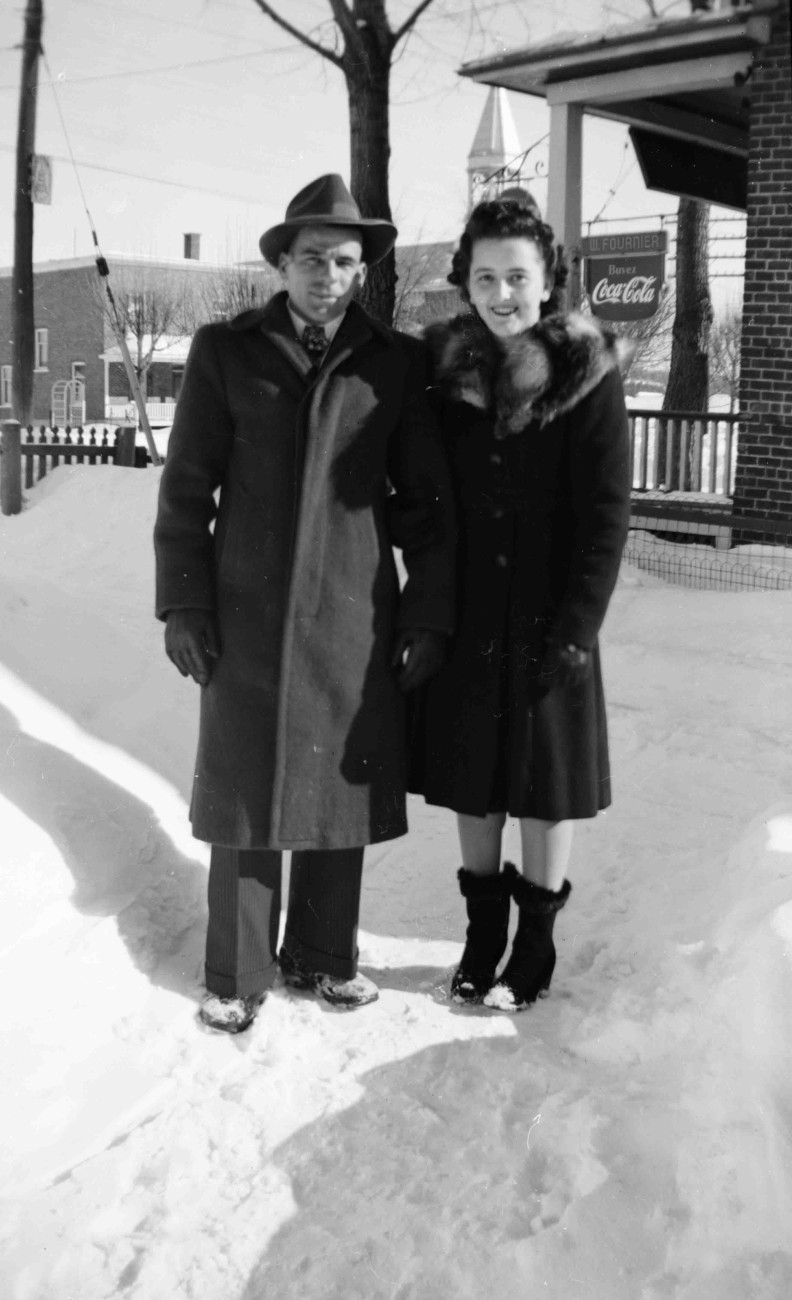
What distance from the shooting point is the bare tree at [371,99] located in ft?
34.2

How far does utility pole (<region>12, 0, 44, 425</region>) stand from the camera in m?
15.3

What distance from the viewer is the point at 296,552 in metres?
3.20

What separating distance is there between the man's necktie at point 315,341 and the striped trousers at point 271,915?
128 centimetres

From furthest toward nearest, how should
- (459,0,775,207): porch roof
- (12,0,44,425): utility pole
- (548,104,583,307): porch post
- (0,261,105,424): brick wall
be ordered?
(0,261,105,424): brick wall < (12,0,44,425): utility pole < (548,104,583,307): porch post < (459,0,775,207): porch roof

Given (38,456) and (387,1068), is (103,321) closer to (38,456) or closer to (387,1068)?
(38,456)

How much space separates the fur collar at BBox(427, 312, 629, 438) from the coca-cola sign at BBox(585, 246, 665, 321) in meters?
7.18

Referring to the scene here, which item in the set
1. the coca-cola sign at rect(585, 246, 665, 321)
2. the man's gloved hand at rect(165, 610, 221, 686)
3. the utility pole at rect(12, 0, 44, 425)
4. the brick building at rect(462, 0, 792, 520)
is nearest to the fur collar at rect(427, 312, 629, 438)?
the man's gloved hand at rect(165, 610, 221, 686)

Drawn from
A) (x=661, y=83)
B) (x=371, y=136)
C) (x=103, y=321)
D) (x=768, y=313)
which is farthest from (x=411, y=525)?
(x=103, y=321)

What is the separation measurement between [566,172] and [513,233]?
7.43m

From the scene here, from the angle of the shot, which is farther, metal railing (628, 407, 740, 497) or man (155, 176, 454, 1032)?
metal railing (628, 407, 740, 497)

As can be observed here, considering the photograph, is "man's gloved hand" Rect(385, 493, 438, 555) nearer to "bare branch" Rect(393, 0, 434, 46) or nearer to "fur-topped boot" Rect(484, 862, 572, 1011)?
"fur-topped boot" Rect(484, 862, 572, 1011)

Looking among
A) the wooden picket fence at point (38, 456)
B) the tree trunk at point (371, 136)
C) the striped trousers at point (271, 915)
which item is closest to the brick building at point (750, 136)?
the tree trunk at point (371, 136)

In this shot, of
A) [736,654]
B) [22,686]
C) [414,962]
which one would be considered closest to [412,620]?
[414,962]

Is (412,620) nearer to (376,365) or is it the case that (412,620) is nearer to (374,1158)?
(376,365)
